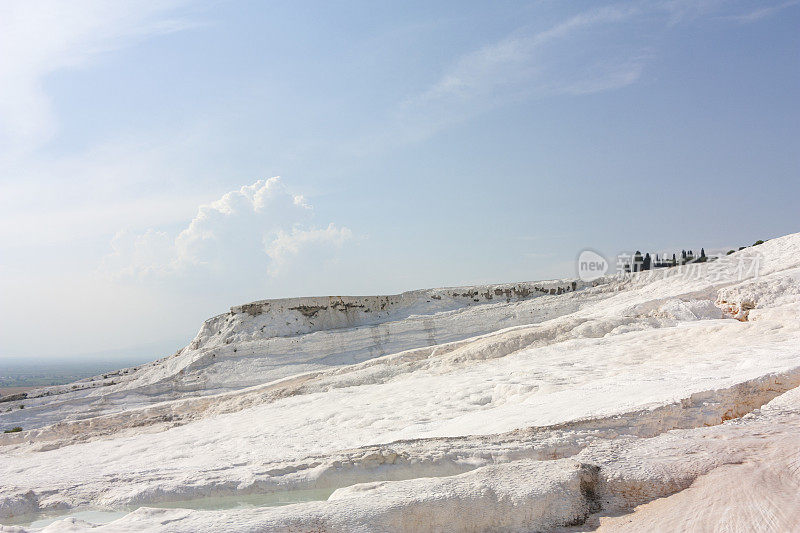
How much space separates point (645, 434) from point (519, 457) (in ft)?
4.46

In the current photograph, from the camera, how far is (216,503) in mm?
5363

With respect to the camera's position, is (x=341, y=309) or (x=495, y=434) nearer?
(x=495, y=434)

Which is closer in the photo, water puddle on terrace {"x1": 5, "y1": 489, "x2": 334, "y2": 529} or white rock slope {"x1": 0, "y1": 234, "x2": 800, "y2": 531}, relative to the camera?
white rock slope {"x1": 0, "y1": 234, "x2": 800, "y2": 531}

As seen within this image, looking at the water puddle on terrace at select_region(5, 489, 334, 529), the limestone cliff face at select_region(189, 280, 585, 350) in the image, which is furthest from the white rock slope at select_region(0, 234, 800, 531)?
the limestone cliff face at select_region(189, 280, 585, 350)

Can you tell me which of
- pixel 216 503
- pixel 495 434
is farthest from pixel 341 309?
pixel 495 434

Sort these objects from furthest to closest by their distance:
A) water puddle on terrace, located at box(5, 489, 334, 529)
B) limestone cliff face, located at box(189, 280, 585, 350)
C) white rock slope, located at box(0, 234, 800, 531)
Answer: limestone cliff face, located at box(189, 280, 585, 350)
water puddle on terrace, located at box(5, 489, 334, 529)
white rock slope, located at box(0, 234, 800, 531)

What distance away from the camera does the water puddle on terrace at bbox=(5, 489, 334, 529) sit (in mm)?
5230

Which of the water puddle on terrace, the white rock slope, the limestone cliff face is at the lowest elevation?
the water puddle on terrace

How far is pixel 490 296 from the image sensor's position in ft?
69.2

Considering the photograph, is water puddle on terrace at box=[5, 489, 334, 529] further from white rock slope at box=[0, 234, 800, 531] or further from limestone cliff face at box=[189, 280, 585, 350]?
limestone cliff face at box=[189, 280, 585, 350]

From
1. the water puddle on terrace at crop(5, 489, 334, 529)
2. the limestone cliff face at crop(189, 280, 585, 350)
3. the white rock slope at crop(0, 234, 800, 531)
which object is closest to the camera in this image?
the white rock slope at crop(0, 234, 800, 531)

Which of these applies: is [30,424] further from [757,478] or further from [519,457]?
[757,478]

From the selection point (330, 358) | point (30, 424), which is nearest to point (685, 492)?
point (330, 358)

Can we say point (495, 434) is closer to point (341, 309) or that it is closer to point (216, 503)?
point (216, 503)
